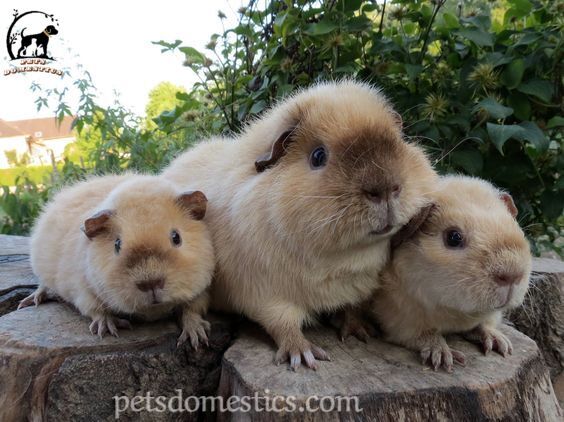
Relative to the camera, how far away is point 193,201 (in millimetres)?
2338

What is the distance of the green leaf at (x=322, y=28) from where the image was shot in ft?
10.4

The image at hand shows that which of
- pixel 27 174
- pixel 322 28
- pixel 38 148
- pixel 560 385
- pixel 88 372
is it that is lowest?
pixel 560 385

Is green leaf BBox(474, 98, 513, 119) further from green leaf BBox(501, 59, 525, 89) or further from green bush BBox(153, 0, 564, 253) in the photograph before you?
green leaf BBox(501, 59, 525, 89)

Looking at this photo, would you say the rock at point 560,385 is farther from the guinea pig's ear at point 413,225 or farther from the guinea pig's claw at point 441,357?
the guinea pig's ear at point 413,225

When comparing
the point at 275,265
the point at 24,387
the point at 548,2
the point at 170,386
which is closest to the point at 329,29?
the point at 548,2

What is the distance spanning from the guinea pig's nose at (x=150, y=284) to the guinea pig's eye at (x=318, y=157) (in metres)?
0.81

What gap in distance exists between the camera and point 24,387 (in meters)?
2.16

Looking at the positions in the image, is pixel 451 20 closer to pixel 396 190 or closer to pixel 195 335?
pixel 396 190

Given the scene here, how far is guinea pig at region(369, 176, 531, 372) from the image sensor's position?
6.28 feet

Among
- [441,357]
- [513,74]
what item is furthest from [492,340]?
[513,74]

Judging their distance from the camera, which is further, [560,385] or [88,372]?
[560,385]

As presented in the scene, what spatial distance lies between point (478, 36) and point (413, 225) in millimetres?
1644

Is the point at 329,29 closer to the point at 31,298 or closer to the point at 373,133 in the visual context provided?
the point at 373,133

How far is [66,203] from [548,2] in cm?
339
